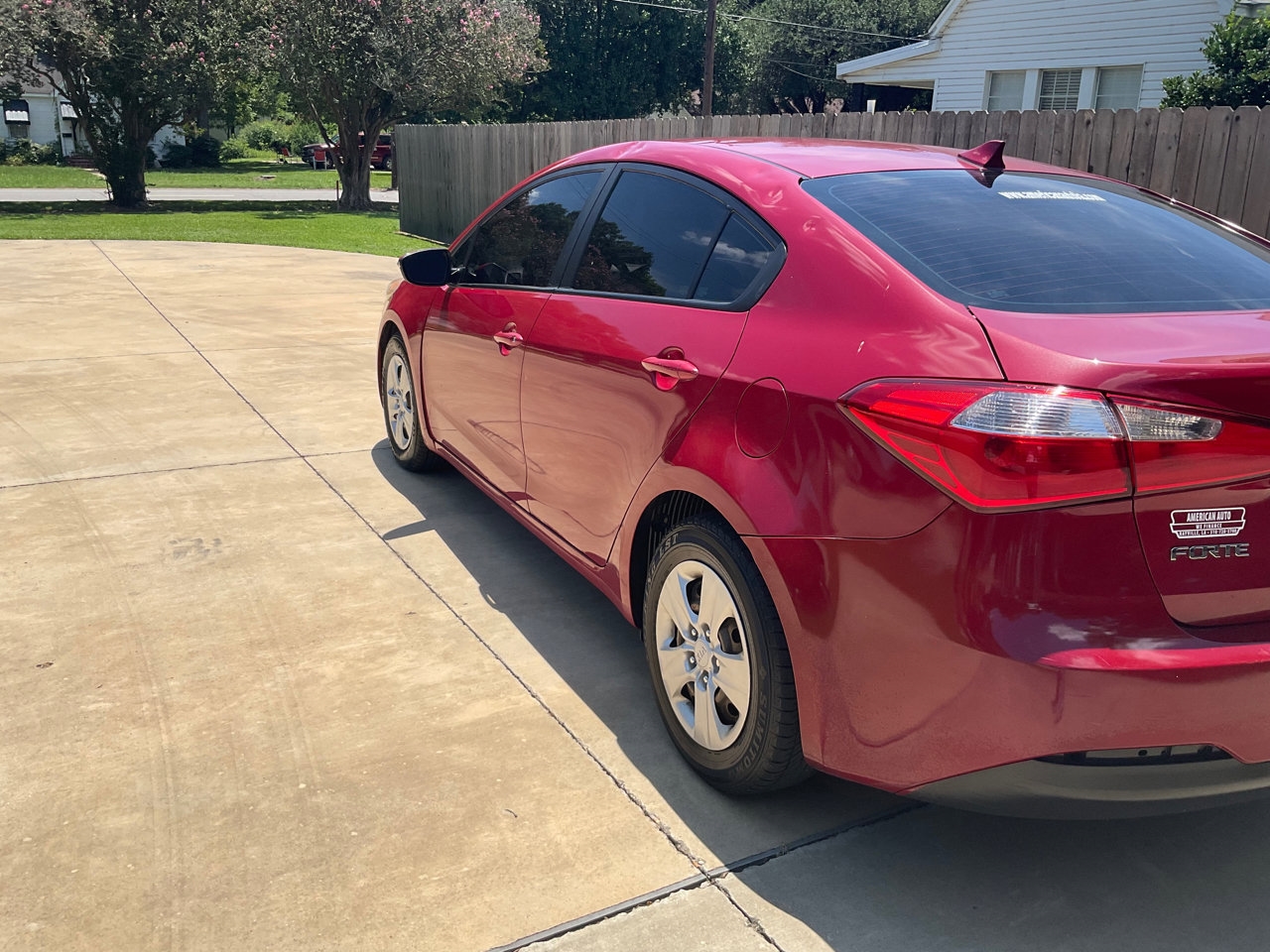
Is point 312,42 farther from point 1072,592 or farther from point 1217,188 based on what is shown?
point 1072,592

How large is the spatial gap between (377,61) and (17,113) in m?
34.1

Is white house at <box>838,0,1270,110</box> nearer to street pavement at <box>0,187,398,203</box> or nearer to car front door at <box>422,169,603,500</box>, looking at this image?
street pavement at <box>0,187,398,203</box>

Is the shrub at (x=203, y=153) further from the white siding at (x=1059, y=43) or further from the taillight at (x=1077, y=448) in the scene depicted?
the taillight at (x=1077, y=448)

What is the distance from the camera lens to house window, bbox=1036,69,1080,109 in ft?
65.2

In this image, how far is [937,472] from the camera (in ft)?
7.38

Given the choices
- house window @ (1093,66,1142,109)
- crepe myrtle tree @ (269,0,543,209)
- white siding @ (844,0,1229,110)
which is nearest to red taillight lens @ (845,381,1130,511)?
white siding @ (844,0,1229,110)

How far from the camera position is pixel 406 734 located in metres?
3.34

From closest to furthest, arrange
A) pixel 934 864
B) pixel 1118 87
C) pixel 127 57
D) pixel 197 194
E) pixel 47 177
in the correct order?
pixel 934 864 → pixel 1118 87 → pixel 127 57 → pixel 197 194 → pixel 47 177

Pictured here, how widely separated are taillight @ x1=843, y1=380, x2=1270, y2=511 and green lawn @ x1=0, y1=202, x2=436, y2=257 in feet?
50.1

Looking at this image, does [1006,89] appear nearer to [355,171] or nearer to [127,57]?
[355,171]

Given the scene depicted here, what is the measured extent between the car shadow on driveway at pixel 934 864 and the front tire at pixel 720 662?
0.15 m

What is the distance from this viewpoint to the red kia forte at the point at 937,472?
7.16 feet

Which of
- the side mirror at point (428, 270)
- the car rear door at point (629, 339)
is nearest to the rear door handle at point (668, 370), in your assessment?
the car rear door at point (629, 339)

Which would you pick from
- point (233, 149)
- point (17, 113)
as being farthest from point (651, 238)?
point (17, 113)
